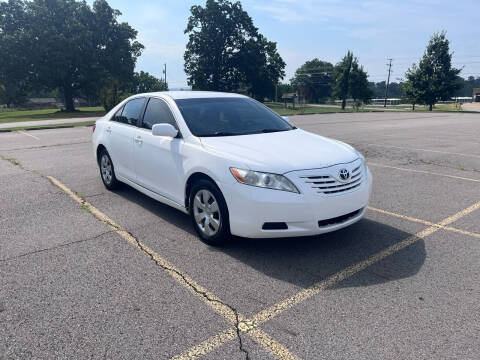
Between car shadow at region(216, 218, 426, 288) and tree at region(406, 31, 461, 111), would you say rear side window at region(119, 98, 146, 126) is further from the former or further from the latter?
tree at region(406, 31, 461, 111)

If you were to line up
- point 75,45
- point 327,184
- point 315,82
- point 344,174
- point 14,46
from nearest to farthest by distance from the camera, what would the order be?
point 327,184 < point 344,174 < point 14,46 < point 75,45 < point 315,82

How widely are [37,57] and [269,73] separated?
35.3 meters

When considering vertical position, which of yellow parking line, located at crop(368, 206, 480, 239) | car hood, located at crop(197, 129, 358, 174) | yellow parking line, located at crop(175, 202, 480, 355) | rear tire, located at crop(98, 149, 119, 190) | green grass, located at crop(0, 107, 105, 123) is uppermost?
car hood, located at crop(197, 129, 358, 174)

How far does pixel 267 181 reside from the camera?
11.4 ft

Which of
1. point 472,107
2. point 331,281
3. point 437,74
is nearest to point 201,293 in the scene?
point 331,281

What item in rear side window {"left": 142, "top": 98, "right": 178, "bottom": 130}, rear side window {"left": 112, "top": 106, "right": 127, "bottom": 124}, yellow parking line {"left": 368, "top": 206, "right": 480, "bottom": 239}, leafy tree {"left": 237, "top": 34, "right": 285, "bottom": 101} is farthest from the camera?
leafy tree {"left": 237, "top": 34, "right": 285, "bottom": 101}

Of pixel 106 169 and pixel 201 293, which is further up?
pixel 106 169

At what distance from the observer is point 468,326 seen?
106 inches

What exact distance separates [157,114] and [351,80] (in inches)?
2317

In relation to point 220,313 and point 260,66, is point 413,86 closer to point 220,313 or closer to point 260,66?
point 260,66

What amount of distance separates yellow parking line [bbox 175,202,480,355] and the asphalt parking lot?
1cm

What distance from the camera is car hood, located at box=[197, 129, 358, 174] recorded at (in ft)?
11.7

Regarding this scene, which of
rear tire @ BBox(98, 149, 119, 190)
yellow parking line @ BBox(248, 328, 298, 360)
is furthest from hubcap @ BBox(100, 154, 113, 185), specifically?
yellow parking line @ BBox(248, 328, 298, 360)

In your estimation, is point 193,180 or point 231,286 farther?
point 193,180
